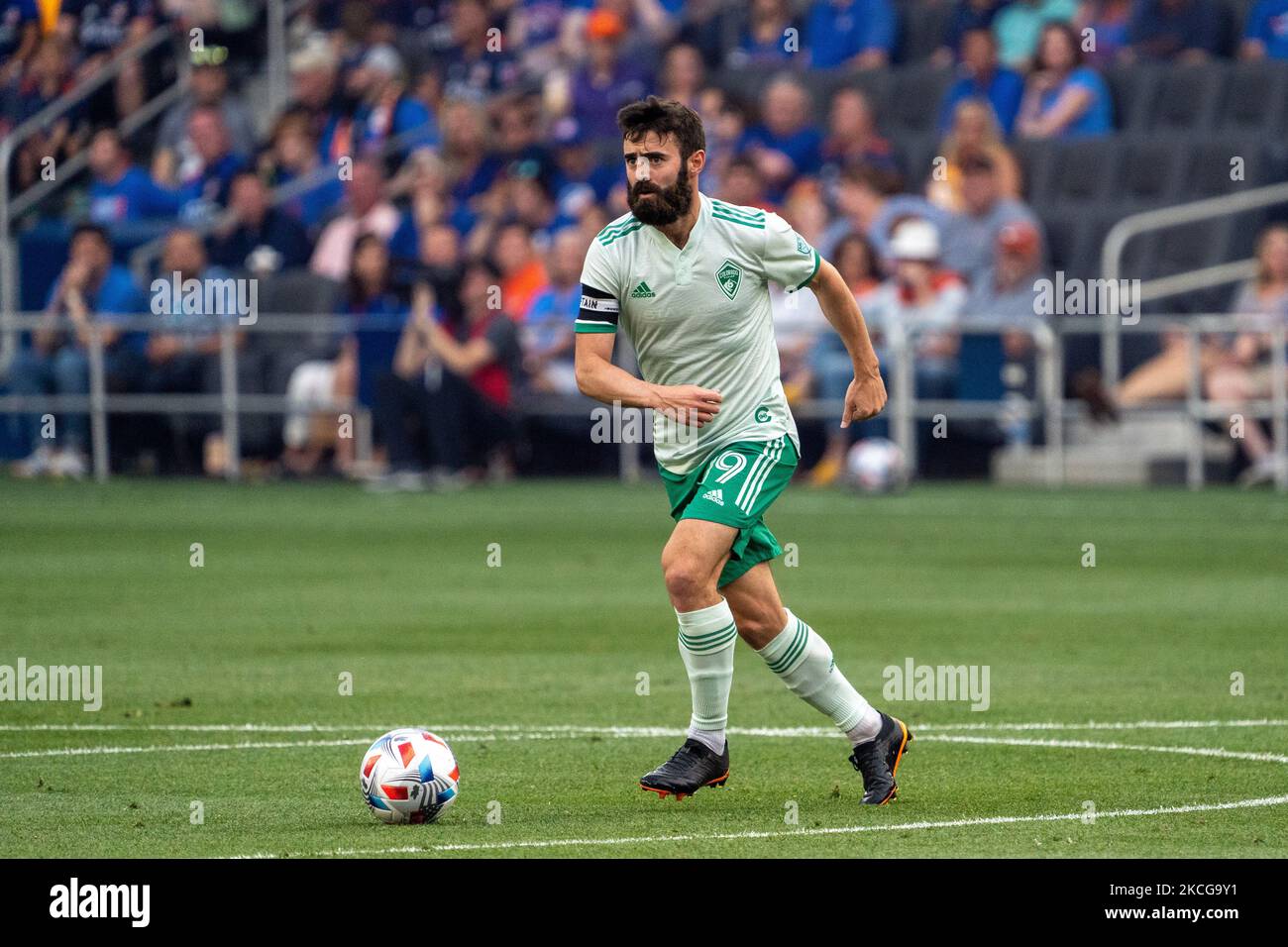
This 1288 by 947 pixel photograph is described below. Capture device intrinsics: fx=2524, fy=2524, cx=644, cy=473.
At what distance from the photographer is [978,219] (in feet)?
76.1

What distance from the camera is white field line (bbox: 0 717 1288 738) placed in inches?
390

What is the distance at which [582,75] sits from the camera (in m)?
27.6

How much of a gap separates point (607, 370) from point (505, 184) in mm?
18456

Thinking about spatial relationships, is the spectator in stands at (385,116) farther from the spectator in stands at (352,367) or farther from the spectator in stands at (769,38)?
the spectator in stands at (769,38)

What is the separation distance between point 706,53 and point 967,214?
230 inches

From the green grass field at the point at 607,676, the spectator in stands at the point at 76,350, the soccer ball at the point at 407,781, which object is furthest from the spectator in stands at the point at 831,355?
the soccer ball at the point at 407,781

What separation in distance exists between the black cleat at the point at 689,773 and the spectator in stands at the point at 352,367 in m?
15.7

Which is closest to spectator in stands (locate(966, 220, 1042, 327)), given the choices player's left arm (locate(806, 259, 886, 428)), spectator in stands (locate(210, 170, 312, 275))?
spectator in stands (locate(210, 170, 312, 275))

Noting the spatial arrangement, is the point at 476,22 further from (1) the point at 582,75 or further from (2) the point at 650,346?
(2) the point at 650,346

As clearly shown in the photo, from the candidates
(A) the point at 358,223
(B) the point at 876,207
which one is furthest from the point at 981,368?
(A) the point at 358,223

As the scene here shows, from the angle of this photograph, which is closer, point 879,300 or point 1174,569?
point 1174,569

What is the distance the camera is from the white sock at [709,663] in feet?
27.1
